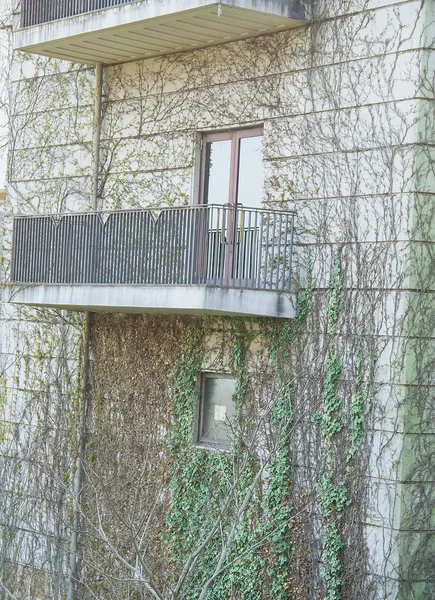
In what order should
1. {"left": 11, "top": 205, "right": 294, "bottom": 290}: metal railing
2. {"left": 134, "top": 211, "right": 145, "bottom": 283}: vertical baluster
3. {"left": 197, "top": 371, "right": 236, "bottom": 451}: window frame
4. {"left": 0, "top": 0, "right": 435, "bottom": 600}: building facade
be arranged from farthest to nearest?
{"left": 197, "top": 371, "right": 236, "bottom": 451}: window frame → {"left": 134, "top": 211, "right": 145, "bottom": 283}: vertical baluster → {"left": 11, "top": 205, "right": 294, "bottom": 290}: metal railing → {"left": 0, "top": 0, "right": 435, "bottom": 600}: building facade

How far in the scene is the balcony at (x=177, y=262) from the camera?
14.1m

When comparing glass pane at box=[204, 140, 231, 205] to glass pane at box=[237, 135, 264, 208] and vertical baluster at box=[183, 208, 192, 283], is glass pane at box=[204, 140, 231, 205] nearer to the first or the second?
glass pane at box=[237, 135, 264, 208]

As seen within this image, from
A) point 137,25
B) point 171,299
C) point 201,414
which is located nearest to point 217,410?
point 201,414

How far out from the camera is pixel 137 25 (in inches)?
599

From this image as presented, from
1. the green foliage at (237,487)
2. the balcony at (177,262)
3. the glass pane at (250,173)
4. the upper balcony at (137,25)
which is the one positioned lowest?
the green foliage at (237,487)

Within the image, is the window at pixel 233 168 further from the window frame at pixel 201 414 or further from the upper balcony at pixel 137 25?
the window frame at pixel 201 414

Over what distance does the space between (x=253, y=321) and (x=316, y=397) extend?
56.9 inches

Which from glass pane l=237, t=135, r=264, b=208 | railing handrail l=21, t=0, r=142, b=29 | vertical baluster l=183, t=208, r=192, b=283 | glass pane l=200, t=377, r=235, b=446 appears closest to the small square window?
glass pane l=200, t=377, r=235, b=446

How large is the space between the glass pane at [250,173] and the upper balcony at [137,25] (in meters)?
1.38

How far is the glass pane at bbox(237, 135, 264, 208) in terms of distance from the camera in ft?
50.2

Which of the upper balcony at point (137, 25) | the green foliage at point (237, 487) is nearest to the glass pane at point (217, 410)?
the green foliage at point (237, 487)

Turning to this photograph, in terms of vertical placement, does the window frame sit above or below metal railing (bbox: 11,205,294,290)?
below

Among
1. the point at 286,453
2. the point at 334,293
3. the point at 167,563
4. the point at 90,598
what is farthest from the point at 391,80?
the point at 90,598

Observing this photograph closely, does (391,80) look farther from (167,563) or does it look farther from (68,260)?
(167,563)
